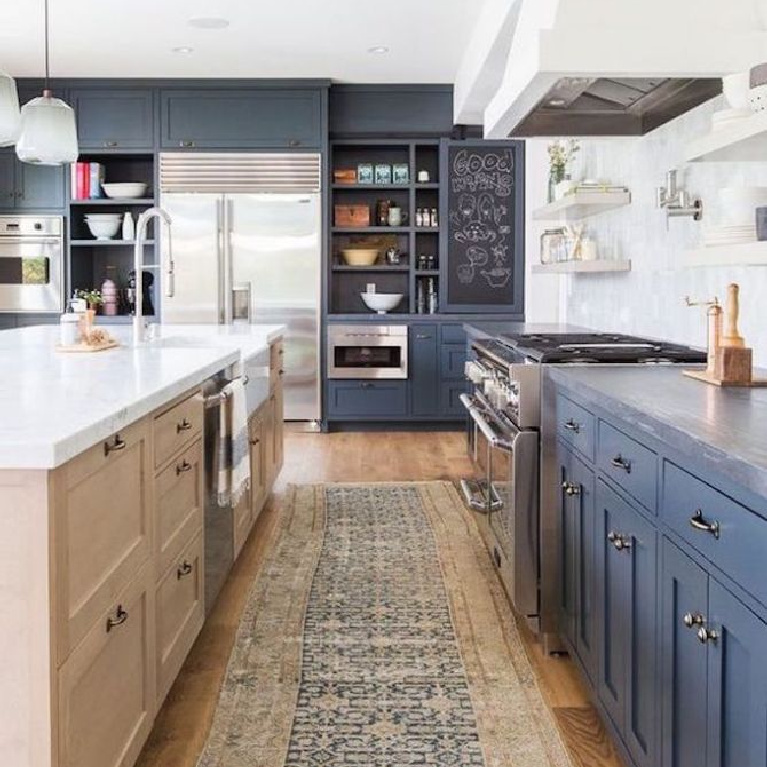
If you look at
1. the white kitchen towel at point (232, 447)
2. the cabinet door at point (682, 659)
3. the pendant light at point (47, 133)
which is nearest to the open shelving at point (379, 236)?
the pendant light at point (47, 133)

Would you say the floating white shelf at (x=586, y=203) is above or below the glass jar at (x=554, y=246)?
above

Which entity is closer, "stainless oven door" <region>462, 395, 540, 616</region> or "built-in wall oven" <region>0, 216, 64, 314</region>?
"stainless oven door" <region>462, 395, 540, 616</region>

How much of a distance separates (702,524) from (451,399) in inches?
231

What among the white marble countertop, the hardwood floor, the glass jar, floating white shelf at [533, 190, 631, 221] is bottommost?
the hardwood floor

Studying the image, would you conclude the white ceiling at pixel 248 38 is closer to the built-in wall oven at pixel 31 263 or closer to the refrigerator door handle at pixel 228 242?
the refrigerator door handle at pixel 228 242

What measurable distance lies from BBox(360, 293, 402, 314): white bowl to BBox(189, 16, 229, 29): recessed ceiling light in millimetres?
2354

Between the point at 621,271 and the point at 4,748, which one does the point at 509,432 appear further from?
the point at 4,748

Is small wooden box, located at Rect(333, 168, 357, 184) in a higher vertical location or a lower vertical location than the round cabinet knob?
higher

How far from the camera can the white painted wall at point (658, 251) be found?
2920 millimetres

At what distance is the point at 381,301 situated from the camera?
7469 mm

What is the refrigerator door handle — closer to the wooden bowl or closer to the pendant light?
the wooden bowl

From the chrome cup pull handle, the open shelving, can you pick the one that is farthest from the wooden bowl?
the chrome cup pull handle

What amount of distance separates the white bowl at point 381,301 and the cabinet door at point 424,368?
297 mm

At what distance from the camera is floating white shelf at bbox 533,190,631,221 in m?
4.21
